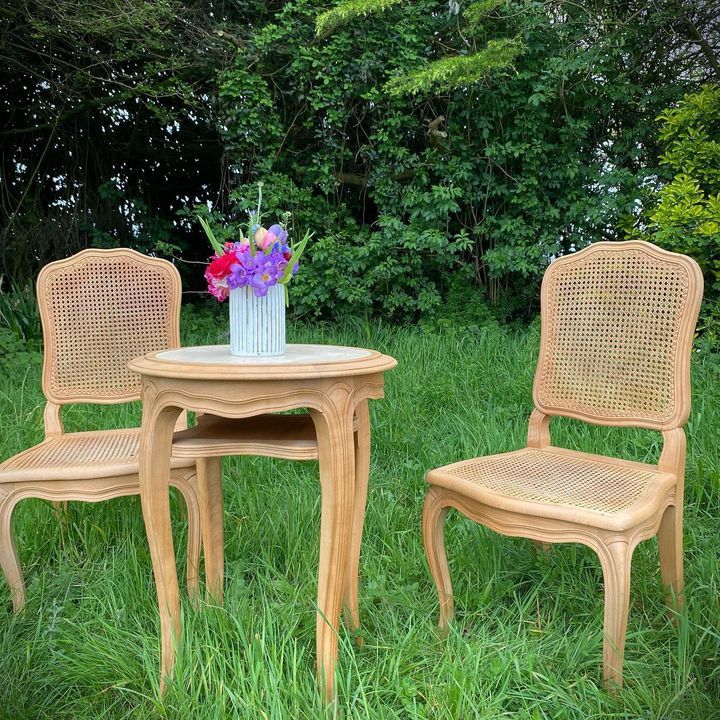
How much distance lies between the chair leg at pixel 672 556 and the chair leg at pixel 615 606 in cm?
39

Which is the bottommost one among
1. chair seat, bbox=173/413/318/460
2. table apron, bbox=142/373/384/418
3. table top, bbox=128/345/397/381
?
chair seat, bbox=173/413/318/460

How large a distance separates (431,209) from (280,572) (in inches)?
141

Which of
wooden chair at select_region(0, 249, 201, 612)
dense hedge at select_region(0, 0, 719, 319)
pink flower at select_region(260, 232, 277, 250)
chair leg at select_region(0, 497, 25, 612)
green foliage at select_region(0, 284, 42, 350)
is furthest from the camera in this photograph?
green foliage at select_region(0, 284, 42, 350)

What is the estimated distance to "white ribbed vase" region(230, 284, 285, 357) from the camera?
1849 mm

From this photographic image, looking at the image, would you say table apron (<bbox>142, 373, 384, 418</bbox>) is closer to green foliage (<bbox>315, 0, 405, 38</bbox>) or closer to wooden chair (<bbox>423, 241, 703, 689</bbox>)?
wooden chair (<bbox>423, 241, 703, 689</bbox>)

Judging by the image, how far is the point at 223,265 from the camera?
1.81 m

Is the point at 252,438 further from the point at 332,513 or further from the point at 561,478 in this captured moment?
the point at 561,478

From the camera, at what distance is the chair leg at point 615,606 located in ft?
5.23

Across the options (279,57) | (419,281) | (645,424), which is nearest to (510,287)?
(419,281)

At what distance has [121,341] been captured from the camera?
264 cm

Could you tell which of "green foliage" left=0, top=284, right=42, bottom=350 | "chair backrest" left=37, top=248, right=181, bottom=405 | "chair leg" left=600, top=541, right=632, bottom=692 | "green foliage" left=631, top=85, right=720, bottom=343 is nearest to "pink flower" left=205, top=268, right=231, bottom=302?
"chair backrest" left=37, top=248, right=181, bottom=405

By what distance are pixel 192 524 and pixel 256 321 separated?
0.75m

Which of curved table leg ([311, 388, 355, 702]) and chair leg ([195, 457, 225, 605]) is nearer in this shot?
curved table leg ([311, 388, 355, 702])

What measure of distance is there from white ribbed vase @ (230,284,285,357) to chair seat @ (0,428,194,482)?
0.48m
